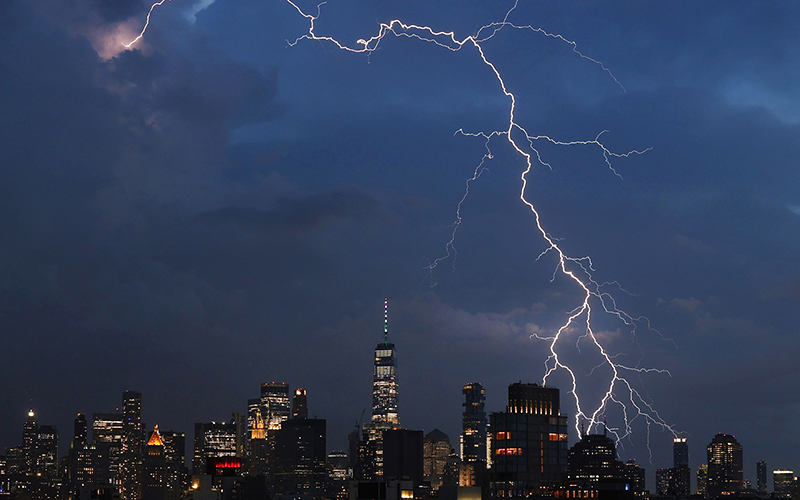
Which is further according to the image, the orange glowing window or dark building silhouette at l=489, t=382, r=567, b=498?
the orange glowing window

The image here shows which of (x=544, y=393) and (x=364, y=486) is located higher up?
(x=544, y=393)

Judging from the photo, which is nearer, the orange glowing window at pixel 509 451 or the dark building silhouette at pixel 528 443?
the dark building silhouette at pixel 528 443

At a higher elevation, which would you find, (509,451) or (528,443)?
(528,443)

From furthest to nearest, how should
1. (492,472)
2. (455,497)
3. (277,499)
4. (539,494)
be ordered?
(277,499)
(492,472)
(539,494)
(455,497)

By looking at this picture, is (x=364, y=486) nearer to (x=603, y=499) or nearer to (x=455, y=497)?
(x=455, y=497)

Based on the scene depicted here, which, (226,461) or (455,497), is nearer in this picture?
(455,497)

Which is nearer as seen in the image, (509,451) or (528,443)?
(509,451)

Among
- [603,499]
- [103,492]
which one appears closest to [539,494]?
[603,499]

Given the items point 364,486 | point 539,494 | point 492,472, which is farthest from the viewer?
point 492,472
